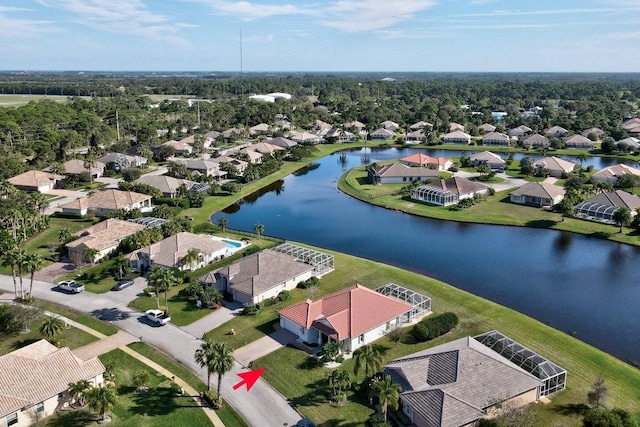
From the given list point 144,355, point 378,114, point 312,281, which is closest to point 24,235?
point 144,355

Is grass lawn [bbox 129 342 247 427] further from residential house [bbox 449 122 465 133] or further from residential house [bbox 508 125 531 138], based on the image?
residential house [bbox 508 125 531 138]

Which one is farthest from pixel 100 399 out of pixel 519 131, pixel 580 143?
pixel 519 131

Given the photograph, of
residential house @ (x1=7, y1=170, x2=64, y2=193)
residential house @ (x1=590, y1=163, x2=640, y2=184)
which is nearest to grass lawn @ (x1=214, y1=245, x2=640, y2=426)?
residential house @ (x1=590, y1=163, x2=640, y2=184)

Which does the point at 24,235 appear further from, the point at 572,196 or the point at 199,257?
the point at 572,196

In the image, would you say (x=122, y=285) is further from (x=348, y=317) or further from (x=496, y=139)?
(x=496, y=139)

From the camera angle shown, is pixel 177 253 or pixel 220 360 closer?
pixel 220 360

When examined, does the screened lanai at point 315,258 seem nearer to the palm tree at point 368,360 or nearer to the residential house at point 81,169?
the palm tree at point 368,360
